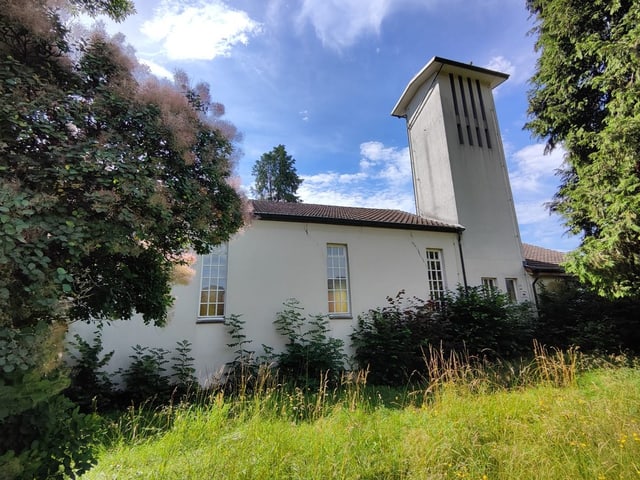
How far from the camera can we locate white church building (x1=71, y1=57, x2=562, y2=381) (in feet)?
27.5

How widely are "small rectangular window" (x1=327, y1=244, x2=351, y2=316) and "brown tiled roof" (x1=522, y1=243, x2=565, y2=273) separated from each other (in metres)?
7.30

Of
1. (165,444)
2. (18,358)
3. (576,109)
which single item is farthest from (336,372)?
(576,109)

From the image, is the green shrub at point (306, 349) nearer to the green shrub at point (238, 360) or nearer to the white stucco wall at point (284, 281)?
the white stucco wall at point (284, 281)

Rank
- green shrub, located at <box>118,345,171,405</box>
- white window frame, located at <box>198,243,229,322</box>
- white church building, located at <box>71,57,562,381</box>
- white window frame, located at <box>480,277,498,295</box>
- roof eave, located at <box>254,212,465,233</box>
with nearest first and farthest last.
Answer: green shrub, located at <box>118,345,171,405</box> → white church building, located at <box>71,57,562,381</box> → white window frame, located at <box>198,243,229,322</box> → roof eave, located at <box>254,212,465,233</box> → white window frame, located at <box>480,277,498,295</box>

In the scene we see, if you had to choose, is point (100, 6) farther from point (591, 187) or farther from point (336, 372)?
point (591, 187)

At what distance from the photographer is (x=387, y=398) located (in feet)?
21.4

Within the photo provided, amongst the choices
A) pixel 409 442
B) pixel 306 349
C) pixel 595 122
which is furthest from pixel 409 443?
pixel 595 122

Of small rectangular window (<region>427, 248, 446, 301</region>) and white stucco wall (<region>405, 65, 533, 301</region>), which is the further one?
white stucco wall (<region>405, 65, 533, 301</region>)

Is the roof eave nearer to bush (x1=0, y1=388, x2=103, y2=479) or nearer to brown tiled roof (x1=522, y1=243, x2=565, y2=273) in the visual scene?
brown tiled roof (x1=522, y1=243, x2=565, y2=273)

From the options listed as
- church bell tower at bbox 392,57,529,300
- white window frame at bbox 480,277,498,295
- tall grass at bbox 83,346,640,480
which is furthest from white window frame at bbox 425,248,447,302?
tall grass at bbox 83,346,640,480

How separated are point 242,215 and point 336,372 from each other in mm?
5609

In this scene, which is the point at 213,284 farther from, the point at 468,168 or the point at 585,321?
the point at 585,321

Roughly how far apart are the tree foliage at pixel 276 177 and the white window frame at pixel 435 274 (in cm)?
1650

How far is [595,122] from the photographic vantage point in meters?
8.14
